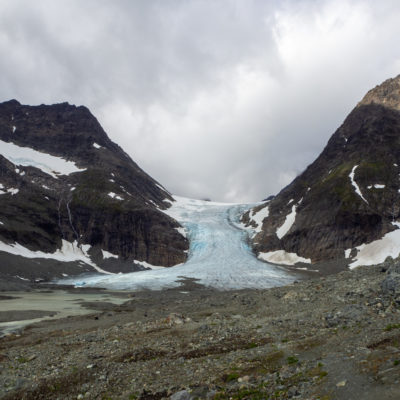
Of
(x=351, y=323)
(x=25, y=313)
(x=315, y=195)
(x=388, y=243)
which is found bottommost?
(x=25, y=313)

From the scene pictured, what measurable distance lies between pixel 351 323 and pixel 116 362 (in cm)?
1256

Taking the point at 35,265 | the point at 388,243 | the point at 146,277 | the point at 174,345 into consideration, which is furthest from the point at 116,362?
the point at 388,243

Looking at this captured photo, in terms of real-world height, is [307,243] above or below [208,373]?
above

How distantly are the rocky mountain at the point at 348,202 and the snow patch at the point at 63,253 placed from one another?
2340 inches

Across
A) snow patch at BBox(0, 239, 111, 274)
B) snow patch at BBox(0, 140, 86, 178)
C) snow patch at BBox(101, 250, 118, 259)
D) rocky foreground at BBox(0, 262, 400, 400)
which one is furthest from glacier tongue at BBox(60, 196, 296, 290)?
snow patch at BBox(0, 140, 86, 178)

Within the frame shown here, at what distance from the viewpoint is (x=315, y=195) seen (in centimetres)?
11975

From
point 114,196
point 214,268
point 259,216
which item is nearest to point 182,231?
point 259,216

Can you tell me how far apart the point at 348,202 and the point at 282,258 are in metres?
27.2

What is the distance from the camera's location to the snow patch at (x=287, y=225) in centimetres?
11844

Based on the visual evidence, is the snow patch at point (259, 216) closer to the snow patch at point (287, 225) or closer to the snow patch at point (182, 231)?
the snow patch at point (287, 225)

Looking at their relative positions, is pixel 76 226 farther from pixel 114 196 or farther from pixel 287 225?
pixel 287 225

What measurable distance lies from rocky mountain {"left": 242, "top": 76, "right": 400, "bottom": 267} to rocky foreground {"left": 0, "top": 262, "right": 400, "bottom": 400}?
255 ft

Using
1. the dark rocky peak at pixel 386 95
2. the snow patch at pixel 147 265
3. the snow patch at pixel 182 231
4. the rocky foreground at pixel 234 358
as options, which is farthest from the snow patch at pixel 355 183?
the rocky foreground at pixel 234 358

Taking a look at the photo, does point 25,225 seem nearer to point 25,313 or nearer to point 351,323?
point 25,313
